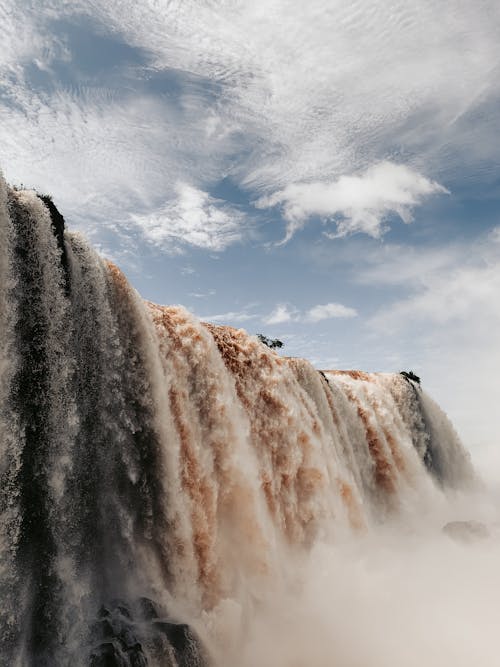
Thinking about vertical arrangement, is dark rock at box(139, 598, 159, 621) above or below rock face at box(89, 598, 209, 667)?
above

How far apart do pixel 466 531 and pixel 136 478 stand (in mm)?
11238

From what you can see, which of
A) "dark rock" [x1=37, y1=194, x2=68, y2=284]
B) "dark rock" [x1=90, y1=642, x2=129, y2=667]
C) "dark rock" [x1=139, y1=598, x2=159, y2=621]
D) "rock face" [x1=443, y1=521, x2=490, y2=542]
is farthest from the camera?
"rock face" [x1=443, y1=521, x2=490, y2=542]

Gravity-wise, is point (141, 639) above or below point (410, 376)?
below

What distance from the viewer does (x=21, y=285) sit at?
5824 millimetres

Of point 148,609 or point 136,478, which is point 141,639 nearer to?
point 148,609

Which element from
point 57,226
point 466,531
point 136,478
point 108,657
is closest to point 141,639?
point 108,657

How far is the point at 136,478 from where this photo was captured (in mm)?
7117

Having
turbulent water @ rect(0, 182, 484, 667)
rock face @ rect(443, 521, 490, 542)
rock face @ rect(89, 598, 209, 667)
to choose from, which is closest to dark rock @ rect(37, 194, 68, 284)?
turbulent water @ rect(0, 182, 484, 667)

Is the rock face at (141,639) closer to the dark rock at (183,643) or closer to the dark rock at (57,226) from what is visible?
the dark rock at (183,643)

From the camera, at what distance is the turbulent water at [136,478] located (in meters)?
5.40

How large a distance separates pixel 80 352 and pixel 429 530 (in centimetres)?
1330

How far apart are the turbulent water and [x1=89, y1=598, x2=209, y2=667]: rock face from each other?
0.02 metres

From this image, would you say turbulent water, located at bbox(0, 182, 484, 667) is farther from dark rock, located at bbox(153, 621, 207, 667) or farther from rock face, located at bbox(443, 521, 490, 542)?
rock face, located at bbox(443, 521, 490, 542)

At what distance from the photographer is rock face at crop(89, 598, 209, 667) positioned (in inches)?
205
